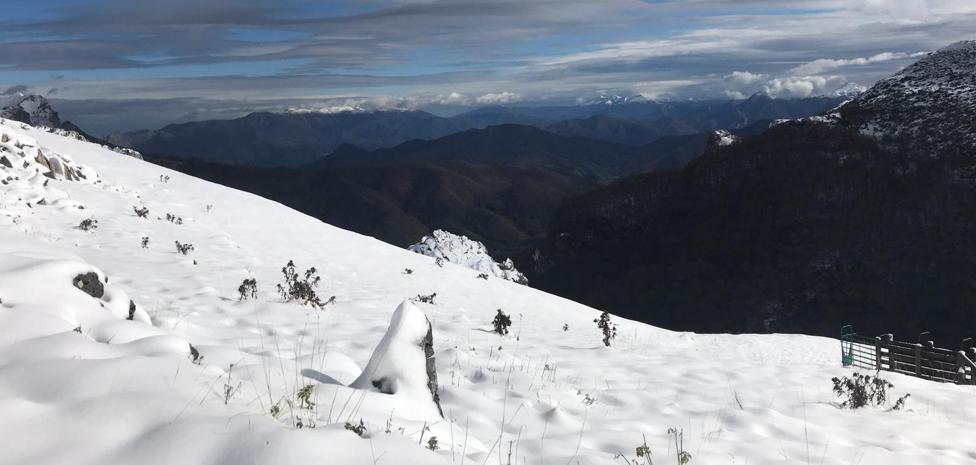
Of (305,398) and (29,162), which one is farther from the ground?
(29,162)

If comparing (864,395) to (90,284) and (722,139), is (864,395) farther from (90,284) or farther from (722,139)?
(722,139)

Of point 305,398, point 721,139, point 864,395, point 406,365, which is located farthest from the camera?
point 721,139

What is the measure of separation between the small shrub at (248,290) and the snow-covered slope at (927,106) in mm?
116129

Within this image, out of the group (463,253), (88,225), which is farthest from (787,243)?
(88,225)

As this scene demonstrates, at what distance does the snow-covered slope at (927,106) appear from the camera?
333ft

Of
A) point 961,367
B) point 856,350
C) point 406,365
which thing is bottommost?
point 856,350

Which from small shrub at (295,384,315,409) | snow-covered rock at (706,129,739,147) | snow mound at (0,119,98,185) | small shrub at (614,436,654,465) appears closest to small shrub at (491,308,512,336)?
small shrub at (614,436,654,465)

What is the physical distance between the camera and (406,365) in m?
5.25

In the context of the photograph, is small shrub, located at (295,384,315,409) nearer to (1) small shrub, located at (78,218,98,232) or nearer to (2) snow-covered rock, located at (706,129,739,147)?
(1) small shrub, located at (78,218,98,232)

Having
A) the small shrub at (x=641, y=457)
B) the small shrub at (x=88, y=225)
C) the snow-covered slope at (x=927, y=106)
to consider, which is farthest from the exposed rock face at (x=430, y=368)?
the snow-covered slope at (x=927, y=106)

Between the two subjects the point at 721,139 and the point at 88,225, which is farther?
the point at 721,139

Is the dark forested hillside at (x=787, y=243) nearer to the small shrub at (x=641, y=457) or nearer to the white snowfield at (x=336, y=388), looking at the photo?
the white snowfield at (x=336, y=388)

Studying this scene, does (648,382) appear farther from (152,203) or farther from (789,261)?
(789,261)

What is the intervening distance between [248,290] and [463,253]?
29151 millimetres
